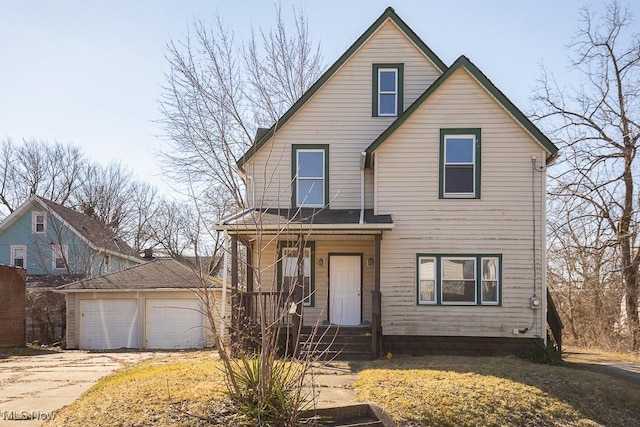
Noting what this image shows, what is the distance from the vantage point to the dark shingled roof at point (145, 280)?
20.2 m

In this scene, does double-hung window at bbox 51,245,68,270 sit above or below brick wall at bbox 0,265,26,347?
above

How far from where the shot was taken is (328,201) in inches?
594

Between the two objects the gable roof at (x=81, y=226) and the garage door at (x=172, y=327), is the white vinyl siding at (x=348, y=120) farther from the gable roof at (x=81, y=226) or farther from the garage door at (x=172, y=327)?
the gable roof at (x=81, y=226)

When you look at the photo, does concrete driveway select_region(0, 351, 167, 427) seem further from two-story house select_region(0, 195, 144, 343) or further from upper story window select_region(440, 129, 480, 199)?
two-story house select_region(0, 195, 144, 343)

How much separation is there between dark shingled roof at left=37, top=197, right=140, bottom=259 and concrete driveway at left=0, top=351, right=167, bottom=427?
46.8 feet

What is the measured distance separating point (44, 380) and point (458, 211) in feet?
33.8

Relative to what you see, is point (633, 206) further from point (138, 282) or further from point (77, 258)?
point (77, 258)

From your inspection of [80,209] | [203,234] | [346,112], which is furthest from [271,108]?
[80,209]

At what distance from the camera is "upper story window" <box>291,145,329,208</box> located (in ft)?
49.5

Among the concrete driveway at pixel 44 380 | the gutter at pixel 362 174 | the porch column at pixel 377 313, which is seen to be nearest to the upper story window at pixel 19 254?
the concrete driveway at pixel 44 380

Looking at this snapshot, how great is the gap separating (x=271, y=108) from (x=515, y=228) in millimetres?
14076

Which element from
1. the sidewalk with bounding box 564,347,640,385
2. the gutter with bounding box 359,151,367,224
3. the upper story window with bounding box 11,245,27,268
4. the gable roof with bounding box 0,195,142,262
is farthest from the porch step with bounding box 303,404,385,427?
the upper story window with bounding box 11,245,27,268

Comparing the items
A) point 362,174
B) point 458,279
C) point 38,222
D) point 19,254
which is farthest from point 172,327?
point 19,254

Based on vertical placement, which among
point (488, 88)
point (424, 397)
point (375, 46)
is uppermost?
point (375, 46)
